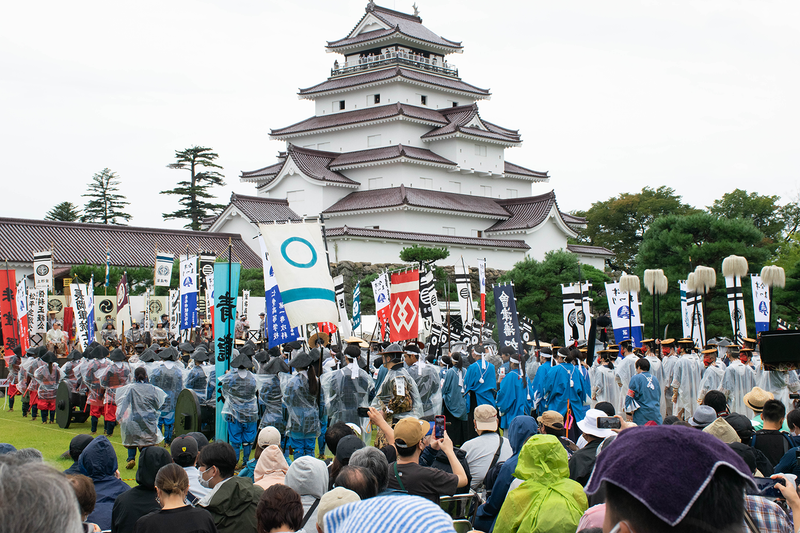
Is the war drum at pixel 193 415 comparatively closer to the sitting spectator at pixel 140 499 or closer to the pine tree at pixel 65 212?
the sitting spectator at pixel 140 499

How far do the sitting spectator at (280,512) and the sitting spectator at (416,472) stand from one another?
114cm

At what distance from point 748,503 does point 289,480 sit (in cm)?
253

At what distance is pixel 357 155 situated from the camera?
135 feet

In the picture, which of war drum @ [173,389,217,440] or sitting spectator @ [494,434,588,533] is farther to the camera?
war drum @ [173,389,217,440]

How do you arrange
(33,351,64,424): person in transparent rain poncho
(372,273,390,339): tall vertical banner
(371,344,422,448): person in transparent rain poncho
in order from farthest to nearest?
(372,273,390,339): tall vertical banner < (33,351,64,424): person in transparent rain poncho < (371,344,422,448): person in transparent rain poncho

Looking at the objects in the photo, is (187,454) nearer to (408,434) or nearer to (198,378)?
(408,434)

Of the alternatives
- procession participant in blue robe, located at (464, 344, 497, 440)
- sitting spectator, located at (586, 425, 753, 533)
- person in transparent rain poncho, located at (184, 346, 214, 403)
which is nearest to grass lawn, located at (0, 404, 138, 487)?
person in transparent rain poncho, located at (184, 346, 214, 403)

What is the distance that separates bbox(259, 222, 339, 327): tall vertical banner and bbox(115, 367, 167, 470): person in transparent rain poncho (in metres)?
3.60

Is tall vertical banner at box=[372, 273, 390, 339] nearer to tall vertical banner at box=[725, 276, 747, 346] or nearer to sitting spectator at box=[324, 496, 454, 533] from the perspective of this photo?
tall vertical banner at box=[725, 276, 747, 346]

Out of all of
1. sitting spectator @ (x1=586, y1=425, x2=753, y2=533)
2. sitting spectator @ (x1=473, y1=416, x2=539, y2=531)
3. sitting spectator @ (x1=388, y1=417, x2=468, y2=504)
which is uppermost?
sitting spectator @ (x1=586, y1=425, x2=753, y2=533)

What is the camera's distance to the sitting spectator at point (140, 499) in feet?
13.6

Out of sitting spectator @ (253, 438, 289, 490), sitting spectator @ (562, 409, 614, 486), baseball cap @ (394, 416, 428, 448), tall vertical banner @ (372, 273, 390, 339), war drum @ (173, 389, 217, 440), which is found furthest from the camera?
tall vertical banner @ (372, 273, 390, 339)

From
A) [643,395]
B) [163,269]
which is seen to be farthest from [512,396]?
[163,269]

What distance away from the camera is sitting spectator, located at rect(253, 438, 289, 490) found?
4.81 meters
